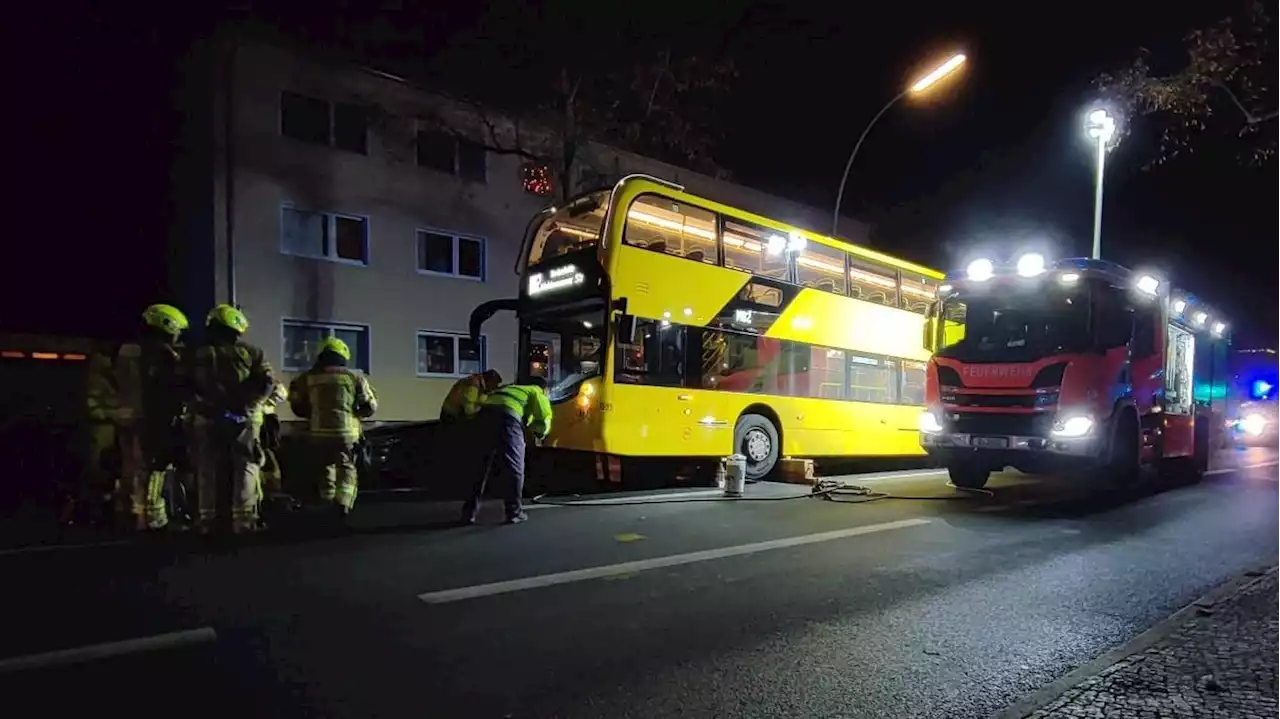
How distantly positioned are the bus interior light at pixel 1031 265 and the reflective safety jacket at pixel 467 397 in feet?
23.8

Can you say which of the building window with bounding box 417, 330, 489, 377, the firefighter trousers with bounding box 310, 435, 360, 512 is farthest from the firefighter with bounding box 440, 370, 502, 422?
the building window with bounding box 417, 330, 489, 377

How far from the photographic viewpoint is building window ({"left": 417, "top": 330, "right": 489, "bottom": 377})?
21516 millimetres

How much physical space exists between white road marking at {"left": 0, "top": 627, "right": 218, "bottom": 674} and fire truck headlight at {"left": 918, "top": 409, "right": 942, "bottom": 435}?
9.06 metres

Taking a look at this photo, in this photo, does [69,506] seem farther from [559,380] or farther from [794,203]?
[794,203]

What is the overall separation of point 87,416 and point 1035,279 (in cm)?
1085

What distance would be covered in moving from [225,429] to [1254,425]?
24.9 meters

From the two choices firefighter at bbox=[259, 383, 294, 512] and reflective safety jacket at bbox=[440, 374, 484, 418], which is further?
reflective safety jacket at bbox=[440, 374, 484, 418]

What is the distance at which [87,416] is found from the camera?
25.1ft

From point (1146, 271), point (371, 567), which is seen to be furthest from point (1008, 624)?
point (1146, 271)

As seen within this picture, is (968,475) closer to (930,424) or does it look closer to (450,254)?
(930,424)

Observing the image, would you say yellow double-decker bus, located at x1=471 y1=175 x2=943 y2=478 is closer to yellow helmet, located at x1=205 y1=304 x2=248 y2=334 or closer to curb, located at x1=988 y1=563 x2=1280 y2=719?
yellow helmet, located at x1=205 y1=304 x2=248 y2=334

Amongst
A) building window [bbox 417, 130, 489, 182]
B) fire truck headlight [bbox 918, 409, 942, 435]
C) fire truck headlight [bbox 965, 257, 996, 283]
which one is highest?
building window [bbox 417, 130, 489, 182]

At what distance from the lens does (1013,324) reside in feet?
35.9

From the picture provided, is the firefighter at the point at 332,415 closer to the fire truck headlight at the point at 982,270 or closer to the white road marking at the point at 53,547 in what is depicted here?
the white road marking at the point at 53,547
